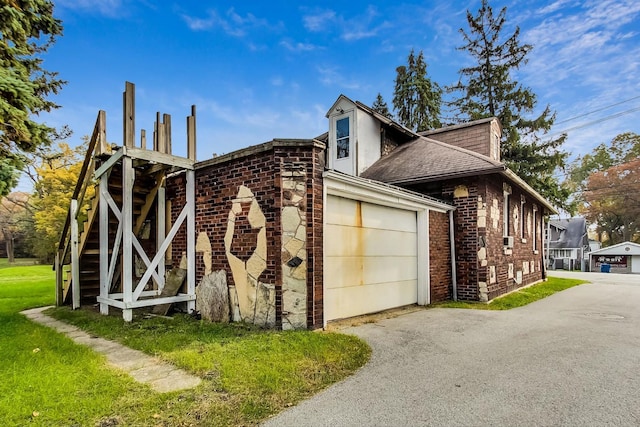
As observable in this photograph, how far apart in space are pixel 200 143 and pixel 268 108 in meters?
8.13

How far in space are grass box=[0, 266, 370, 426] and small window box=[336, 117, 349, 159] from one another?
800 cm

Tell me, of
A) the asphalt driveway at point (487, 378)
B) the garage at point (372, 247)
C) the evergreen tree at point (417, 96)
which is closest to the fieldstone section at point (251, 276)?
the garage at point (372, 247)

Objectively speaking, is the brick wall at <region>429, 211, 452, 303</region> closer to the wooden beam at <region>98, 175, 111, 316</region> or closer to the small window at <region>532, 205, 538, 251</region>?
the wooden beam at <region>98, 175, 111, 316</region>

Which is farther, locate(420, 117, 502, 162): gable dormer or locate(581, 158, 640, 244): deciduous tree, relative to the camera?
locate(581, 158, 640, 244): deciduous tree

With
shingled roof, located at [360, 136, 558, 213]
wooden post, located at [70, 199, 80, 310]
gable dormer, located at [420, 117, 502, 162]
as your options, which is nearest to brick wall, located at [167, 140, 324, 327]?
wooden post, located at [70, 199, 80, 310]

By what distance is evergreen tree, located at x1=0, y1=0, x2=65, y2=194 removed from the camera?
5.18 meters

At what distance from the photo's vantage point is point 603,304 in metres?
8.57

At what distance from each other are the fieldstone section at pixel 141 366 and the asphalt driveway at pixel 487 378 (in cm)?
116

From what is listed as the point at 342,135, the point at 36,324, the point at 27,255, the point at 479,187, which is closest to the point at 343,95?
the point at 342,135

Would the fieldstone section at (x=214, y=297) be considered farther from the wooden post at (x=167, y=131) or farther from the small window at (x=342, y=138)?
the small window at (x=342, y=138)

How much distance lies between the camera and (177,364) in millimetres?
3756

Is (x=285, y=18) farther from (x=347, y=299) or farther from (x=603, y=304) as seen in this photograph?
(x=603, y=304)

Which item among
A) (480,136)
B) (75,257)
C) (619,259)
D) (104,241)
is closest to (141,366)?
(104,241)

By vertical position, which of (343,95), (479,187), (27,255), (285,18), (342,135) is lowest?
(27,255)
